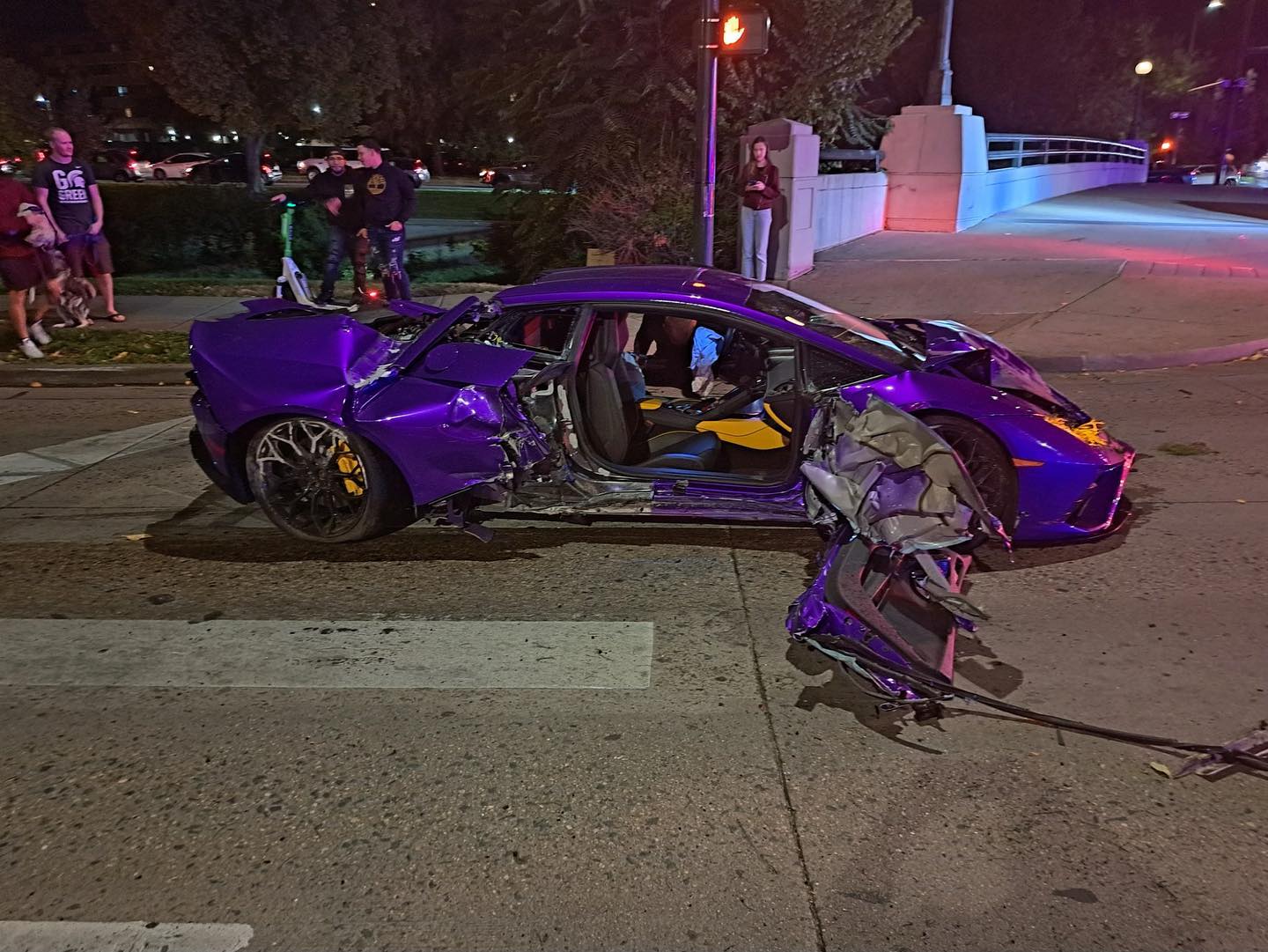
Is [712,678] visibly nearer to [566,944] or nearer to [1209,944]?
[566,944]

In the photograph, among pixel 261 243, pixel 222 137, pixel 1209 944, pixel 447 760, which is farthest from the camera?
pixel 222 137

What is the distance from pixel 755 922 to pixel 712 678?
1.28m

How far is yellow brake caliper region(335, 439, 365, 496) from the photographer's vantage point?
4.93 metres

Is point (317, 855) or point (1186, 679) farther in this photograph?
point (1186, 679)

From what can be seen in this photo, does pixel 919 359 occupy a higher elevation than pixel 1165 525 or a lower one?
higher

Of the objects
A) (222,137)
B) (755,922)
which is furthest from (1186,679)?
(222,137)

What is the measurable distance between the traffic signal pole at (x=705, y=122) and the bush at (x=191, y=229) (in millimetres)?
8849

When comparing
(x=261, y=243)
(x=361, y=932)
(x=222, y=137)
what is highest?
(x=222, y=137)

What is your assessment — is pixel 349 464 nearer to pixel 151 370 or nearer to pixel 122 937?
pixel 122 937

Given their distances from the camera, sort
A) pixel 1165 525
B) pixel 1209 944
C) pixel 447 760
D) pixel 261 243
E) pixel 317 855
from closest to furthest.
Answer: pixel 1209 944 < pixel 317 855 < pixel 447 760 < pixel 1165 525 < pixel 261 243

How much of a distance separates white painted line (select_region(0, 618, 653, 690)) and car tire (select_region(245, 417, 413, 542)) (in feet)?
2.80

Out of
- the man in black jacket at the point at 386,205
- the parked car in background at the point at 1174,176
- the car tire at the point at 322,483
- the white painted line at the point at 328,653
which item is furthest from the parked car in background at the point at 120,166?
the white painted line at the point at 328,653

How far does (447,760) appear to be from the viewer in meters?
3.32

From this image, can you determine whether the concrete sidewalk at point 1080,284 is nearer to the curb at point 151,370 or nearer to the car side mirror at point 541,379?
the curb at point 151,370
